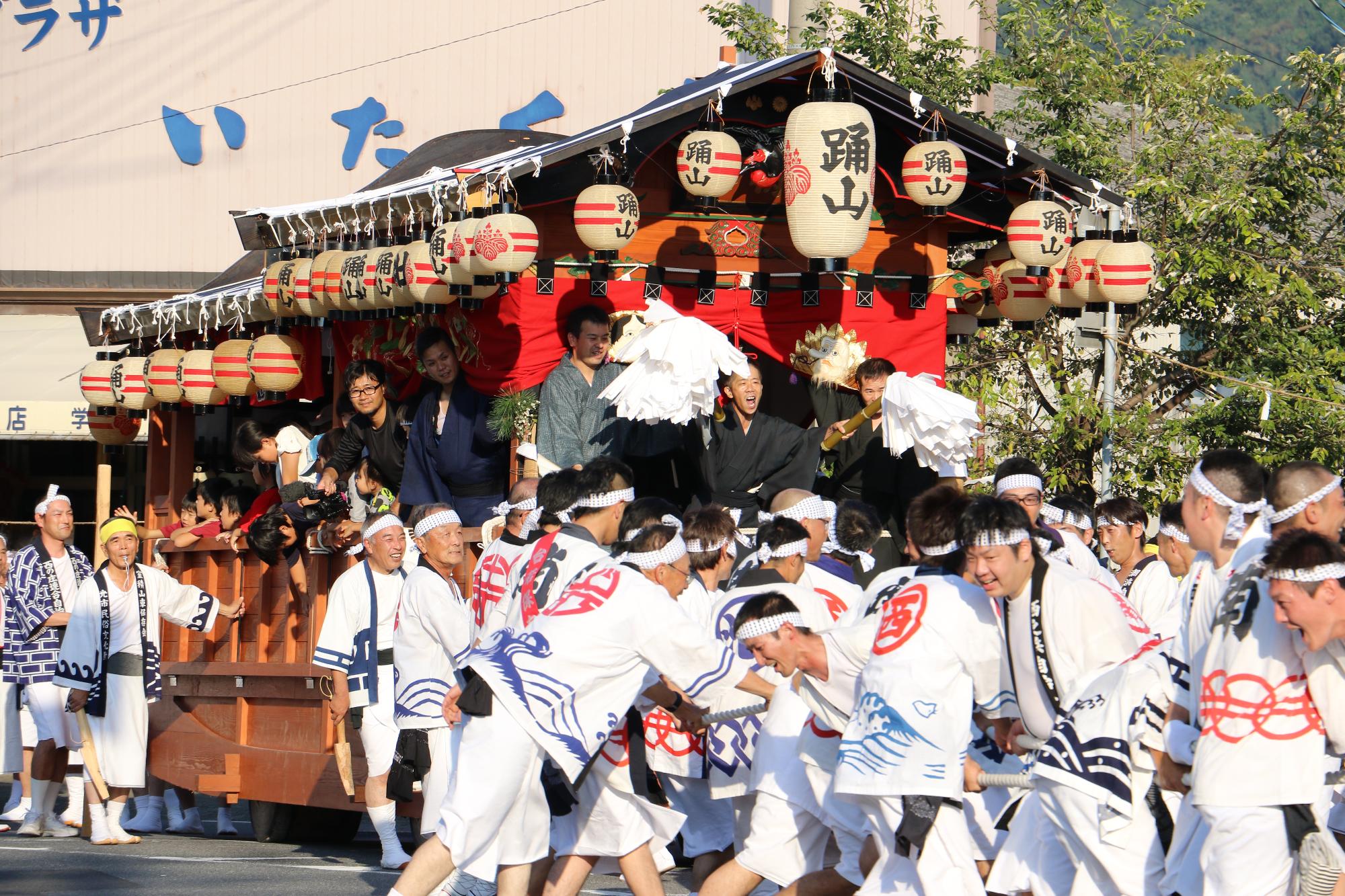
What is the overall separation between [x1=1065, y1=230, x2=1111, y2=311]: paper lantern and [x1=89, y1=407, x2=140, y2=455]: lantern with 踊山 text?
8.40 metres

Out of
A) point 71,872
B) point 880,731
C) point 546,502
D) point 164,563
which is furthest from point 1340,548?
point 164,563

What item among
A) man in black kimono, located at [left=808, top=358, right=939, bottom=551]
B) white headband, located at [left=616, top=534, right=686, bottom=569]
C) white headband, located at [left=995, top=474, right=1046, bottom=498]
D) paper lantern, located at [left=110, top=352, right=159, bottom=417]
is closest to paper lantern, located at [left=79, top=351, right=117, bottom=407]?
paper lantern, located at [left=110, top=352, right=159, bottom=417]

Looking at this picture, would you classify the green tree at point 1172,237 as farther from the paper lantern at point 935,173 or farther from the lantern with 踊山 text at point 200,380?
the lantern with 踊山 text at point 200,380

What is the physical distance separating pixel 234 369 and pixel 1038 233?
5539 mm

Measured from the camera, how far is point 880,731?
558 cm

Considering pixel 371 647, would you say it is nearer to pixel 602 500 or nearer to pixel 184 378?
pixel 602 500

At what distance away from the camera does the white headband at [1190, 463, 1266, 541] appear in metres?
5.57

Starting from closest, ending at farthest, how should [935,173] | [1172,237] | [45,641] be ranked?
1. [935,173]
2. [45,641]
3. [1172,237]

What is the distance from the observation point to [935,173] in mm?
10047

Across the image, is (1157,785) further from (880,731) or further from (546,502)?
(546,502)

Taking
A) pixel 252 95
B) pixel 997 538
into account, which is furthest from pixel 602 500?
pixel 252 95

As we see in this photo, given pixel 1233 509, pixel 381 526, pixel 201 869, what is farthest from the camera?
pixel 201 869

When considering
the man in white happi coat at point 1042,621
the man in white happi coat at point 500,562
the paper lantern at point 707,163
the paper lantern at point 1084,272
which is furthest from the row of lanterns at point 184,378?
the man in white happi coat at point 1042,621

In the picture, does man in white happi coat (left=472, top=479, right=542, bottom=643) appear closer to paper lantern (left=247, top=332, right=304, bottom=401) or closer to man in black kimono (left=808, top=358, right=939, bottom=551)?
man in black kimono (left=808, top=358, right=939, bottom=551)
